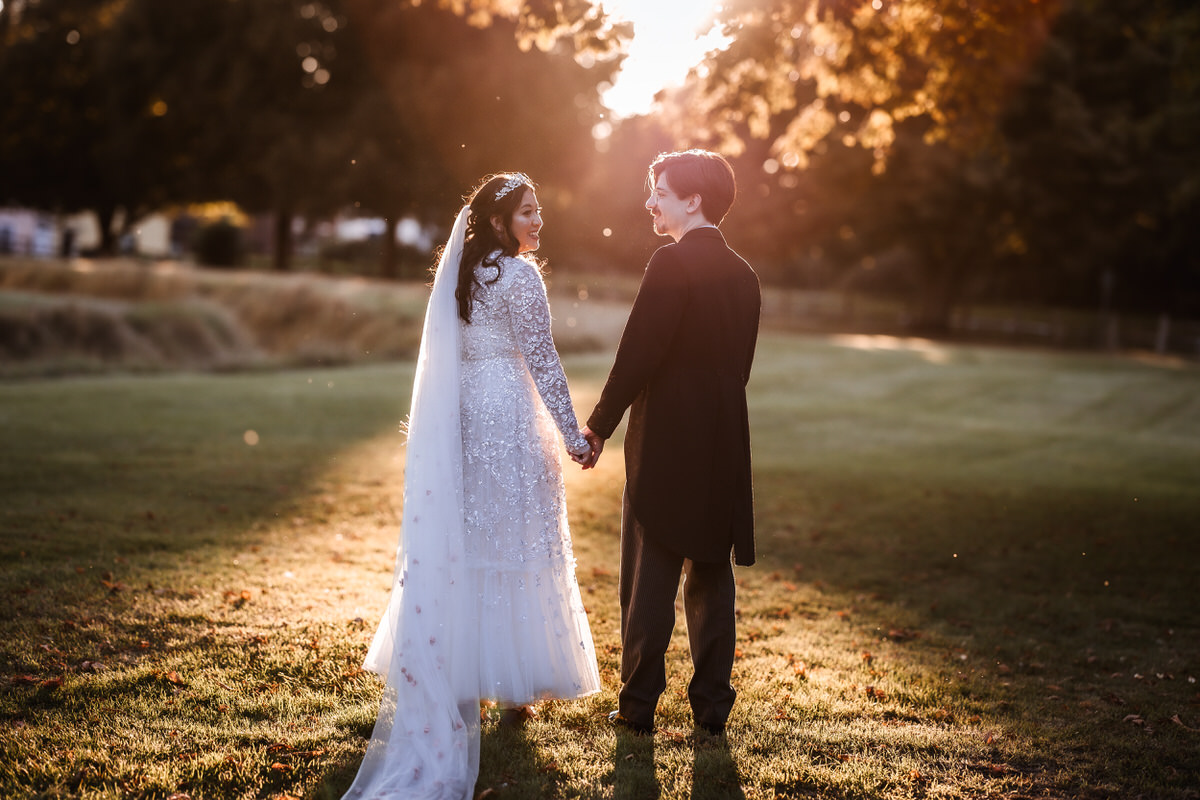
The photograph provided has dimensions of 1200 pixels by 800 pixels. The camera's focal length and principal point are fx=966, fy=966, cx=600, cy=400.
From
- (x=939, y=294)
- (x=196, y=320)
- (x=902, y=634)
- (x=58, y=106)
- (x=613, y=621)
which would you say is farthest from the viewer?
(x=939, y=294)

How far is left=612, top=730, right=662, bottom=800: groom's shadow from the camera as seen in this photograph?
3672 millimetres

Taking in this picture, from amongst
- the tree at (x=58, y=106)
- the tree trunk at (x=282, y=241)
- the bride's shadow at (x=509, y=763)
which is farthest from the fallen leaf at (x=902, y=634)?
the tree at (x=58, y=106)

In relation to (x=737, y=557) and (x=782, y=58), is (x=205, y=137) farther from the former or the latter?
(x=737, y=557)

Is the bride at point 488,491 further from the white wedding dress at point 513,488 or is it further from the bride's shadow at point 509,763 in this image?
the bride's shadow at point 509,763

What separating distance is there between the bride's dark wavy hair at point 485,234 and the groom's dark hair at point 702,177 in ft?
2.00

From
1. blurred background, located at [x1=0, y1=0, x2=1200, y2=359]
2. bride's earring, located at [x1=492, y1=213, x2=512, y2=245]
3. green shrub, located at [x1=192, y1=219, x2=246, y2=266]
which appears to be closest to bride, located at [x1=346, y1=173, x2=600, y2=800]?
bride's earring, located at [x1=492, y1=213, x2=512, y2=245]

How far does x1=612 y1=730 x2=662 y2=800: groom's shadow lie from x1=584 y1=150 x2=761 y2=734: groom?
0.11 m

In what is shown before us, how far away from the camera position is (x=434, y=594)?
12.6 feet

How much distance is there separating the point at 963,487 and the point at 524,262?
887 cm

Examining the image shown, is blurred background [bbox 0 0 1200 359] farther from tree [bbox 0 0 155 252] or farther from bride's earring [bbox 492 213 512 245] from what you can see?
bride's earring [bbox 492 213 512 245]

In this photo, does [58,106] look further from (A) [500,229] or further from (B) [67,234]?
(A) [500,229]

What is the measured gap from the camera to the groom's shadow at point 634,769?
367 centimetres

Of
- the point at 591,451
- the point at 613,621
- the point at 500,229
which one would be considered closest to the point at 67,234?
the point at 613,621

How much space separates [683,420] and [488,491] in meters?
0.86
